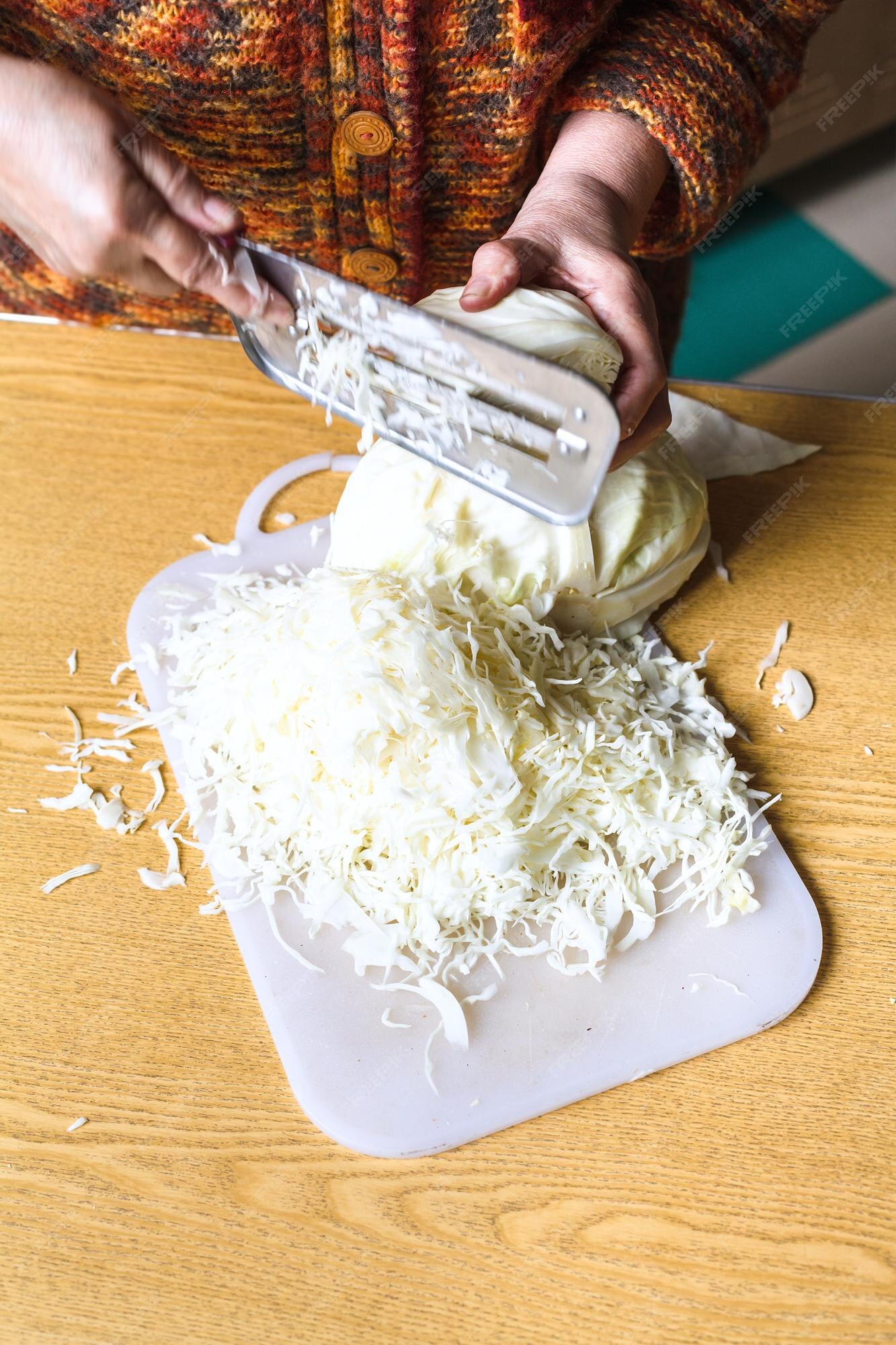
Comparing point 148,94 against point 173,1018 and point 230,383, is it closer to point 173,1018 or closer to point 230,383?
point 230,383

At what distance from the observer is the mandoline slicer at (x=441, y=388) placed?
34.0 inches

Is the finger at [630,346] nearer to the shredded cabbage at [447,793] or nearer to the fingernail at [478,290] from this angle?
the fingernail at [478,290]

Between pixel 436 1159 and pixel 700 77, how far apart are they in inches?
44.4

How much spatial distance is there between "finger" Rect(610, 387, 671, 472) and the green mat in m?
1.67

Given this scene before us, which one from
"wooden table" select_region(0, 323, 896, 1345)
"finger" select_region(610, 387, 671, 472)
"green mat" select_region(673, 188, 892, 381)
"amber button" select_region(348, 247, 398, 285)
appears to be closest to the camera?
"wooden table" select_region(0, 323, 896, 1345)

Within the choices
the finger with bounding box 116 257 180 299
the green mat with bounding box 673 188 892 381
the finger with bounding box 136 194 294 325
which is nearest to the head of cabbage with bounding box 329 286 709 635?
the finger with bounding box 136 194 294 325

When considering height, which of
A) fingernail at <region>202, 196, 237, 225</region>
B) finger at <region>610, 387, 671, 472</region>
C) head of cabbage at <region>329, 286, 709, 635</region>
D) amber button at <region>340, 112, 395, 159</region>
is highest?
amber button at <region>340, 112, 395, 159</region>

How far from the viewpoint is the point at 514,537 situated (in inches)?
44.2

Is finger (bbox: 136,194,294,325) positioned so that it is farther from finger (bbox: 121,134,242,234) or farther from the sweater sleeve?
the sweater sleeve

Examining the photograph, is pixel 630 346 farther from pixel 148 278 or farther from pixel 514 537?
pixel 148 278

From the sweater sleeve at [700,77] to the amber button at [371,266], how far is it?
0.28m

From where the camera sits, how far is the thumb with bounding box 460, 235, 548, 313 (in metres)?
0.98

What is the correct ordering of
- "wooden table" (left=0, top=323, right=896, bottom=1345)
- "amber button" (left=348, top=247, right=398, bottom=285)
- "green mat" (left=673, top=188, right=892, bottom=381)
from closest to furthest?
"wooden table" (left=0, top=323, right=896, bottom=1345) < "amber button" (left=348, top=247, right=398, bottom=285) < "green mat" (left=673, top=188, right=892, bottom=381)

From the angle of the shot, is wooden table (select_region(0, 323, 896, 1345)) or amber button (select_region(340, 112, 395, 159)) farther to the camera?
amber button (select_region(340, 112, 395, 159))
